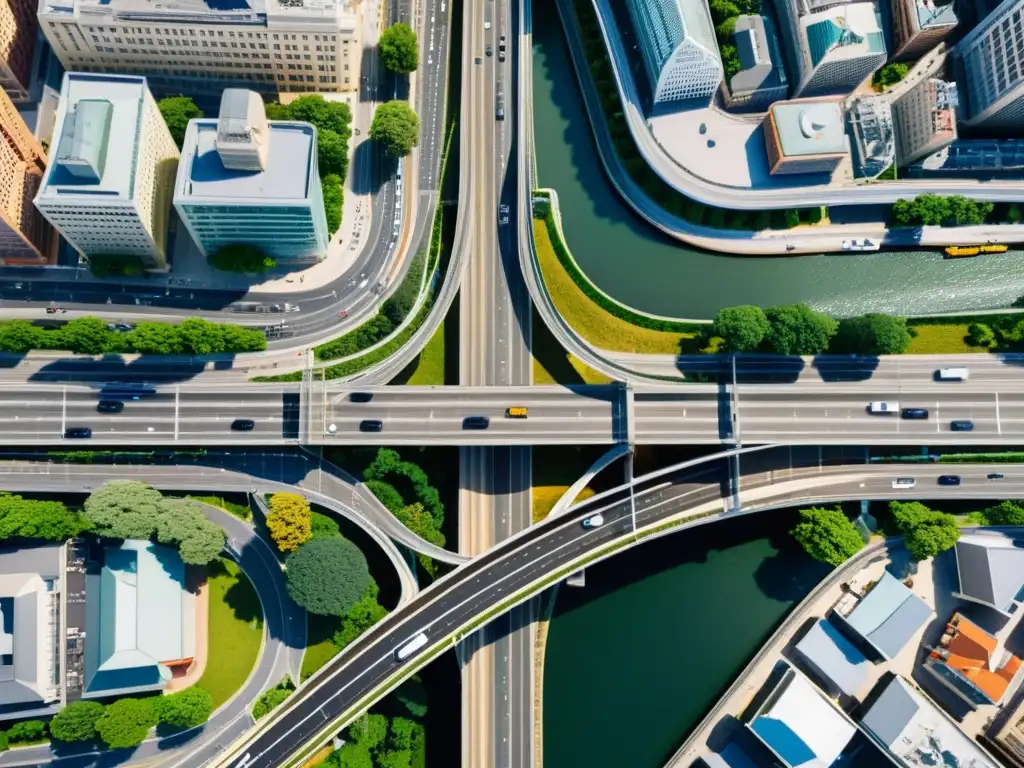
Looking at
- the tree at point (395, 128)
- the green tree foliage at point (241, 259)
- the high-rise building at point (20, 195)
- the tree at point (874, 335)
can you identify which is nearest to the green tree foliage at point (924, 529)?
the tree at point (874, 335)

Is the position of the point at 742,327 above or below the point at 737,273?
below

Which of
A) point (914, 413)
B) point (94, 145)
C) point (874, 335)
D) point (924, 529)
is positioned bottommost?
point (924, 529)

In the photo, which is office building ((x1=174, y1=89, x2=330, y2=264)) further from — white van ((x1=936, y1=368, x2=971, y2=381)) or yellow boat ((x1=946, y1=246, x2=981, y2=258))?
yellow boat ((x1=946, y1=246, x2=981, y2=258))

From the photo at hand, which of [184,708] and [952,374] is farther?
[952,374]

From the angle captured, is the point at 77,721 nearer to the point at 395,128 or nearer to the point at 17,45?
the point at 395,128

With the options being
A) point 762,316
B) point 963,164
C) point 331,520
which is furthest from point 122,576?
point 963,164

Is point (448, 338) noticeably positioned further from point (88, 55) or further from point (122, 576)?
point (88, 55)

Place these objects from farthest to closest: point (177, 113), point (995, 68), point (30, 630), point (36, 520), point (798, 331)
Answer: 1. point (995, 68)
2. point (177, 113)
3. point (798, 331)
4. point (36, 520)
5. point (30, 630)

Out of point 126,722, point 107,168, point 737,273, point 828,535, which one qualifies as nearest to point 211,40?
point 107,168
